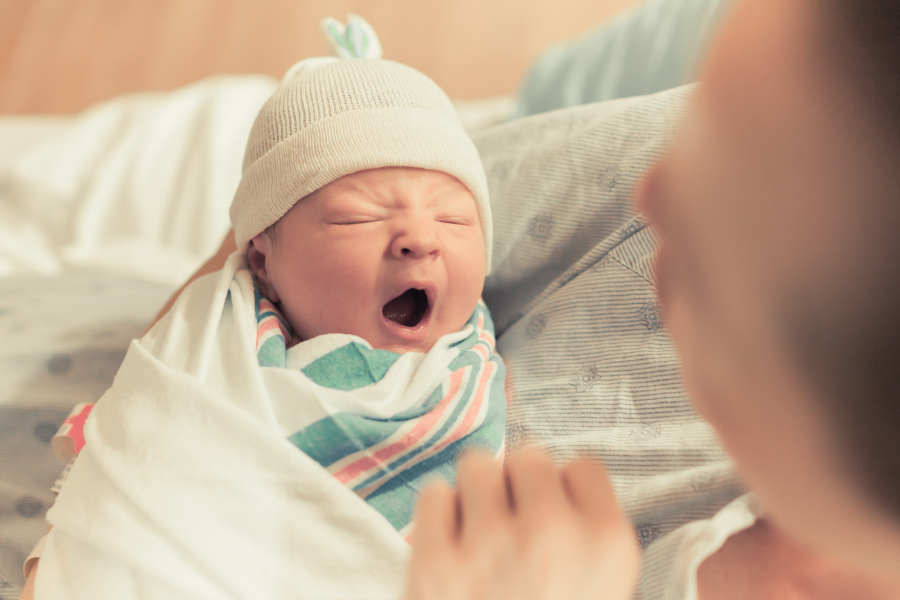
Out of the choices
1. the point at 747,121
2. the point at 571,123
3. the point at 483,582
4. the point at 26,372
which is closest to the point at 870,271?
the point at 747,121

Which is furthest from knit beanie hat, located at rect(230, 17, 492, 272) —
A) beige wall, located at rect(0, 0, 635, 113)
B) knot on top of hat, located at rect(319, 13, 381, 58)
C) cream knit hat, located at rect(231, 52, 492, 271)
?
beige wall, located at rect(0, 0, 635, 113)

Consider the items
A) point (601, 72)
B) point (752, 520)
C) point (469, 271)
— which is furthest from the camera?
point (601, 72)

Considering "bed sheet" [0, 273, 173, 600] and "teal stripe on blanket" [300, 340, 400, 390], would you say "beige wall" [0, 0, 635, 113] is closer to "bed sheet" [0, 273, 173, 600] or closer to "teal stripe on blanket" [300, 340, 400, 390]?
"bed sheet" [0, 273, 173, 600]

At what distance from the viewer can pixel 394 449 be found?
524 mm

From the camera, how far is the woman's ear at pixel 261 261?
68cm

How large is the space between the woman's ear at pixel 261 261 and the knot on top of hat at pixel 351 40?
0.30 meters

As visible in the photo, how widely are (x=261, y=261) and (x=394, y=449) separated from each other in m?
0.32

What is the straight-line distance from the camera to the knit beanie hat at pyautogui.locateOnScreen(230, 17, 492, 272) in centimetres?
62

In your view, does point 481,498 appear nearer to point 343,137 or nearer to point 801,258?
point 801,258

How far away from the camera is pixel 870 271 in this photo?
0.14 meters

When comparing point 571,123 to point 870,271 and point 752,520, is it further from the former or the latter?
point 870,271

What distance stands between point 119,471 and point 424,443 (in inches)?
9.8

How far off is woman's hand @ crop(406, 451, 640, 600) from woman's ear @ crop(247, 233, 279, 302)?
1.64ft

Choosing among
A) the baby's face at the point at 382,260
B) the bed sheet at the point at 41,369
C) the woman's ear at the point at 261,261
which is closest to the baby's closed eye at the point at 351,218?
the baby's face at the point at 382,260
